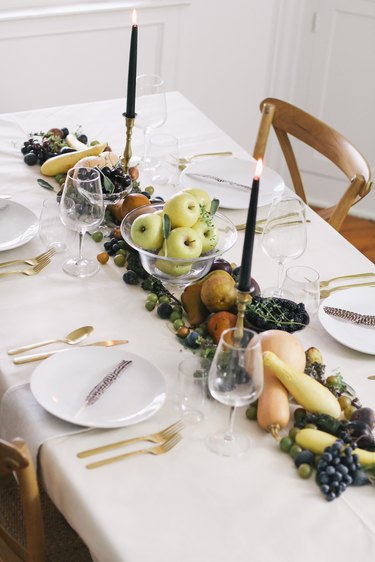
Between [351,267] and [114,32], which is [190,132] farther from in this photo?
[114,32]

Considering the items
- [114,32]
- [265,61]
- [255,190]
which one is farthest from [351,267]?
[265,61]

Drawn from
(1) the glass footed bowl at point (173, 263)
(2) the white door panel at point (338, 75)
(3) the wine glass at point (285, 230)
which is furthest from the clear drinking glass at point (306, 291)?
(2) the white door panel at point (338, 75)

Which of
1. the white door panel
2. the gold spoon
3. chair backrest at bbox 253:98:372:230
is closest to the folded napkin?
the gold spoon

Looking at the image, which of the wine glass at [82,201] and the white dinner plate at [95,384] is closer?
the white dinner plate at [95,384]

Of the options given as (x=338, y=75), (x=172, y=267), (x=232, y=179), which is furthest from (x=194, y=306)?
(x=338, y=75)

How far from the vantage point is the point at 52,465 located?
56.7 inches

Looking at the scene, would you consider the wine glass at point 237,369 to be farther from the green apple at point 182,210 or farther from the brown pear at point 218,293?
the green apple at point 182,210

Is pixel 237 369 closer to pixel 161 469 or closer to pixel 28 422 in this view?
pixel 161 469

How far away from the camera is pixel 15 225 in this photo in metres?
2.06

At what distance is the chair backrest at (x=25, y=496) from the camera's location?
→ 1.30 metres

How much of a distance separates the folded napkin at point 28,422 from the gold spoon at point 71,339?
4.1 inches

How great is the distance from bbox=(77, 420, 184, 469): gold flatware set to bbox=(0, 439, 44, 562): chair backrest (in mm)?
102

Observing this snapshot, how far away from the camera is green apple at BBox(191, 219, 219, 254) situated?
1.84 m

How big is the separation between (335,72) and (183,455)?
278 centimetres
